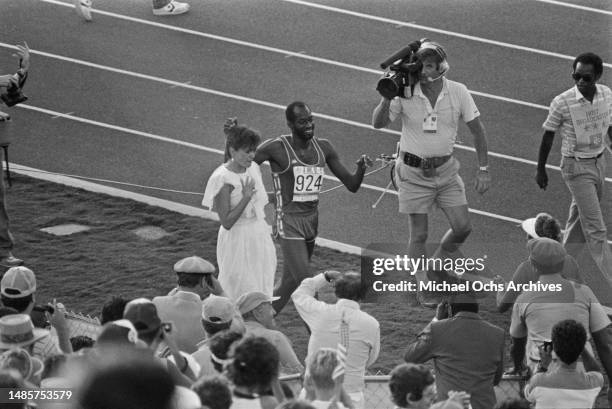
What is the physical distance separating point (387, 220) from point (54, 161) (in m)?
4.08

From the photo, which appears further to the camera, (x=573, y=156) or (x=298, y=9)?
(x=298, y=9)

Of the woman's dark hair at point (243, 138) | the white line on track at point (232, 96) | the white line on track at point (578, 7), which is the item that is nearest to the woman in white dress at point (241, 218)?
the woman's dark hair at point (243, 138)

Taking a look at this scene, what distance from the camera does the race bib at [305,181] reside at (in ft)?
33.4

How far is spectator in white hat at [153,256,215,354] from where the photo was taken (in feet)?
27.7

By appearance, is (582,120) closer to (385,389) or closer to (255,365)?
(385,389)

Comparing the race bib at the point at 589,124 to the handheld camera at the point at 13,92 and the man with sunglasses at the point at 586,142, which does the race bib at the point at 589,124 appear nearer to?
the man with sunglasses at the point at 586,142

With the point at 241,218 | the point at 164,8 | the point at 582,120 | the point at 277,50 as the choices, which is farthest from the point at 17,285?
the point at 164,8

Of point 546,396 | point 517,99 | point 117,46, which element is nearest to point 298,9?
point 117,46

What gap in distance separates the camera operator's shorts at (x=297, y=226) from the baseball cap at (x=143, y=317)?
11.2 ft

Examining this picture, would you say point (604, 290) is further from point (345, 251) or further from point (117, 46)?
point (117, 46)

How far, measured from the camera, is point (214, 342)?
7.07 m

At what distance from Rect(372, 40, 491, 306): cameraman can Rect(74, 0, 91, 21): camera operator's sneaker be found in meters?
8.89

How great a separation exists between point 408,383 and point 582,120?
5.00 meters

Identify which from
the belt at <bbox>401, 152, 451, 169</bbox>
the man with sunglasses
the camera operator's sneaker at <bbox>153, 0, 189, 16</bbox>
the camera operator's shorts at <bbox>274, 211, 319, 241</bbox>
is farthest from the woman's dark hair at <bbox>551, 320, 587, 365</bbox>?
the camera operator's sneaker at <bbox>153, 0, 189, 16</bbox>
